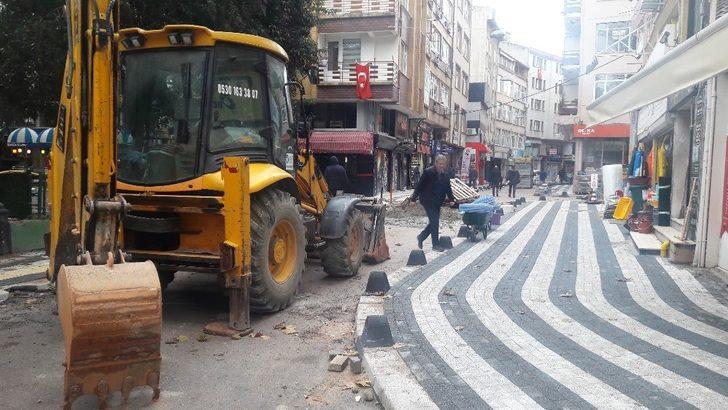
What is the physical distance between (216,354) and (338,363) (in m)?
1.12

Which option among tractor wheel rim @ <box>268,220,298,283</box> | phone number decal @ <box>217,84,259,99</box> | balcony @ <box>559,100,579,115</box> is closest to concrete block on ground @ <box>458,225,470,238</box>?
tractor wheel rim @ <box>268,220,298,283</box>

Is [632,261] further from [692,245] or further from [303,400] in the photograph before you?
[303,400]

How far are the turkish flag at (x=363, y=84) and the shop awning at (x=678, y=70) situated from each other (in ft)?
64.3

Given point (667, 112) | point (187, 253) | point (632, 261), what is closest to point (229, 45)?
point (187, 253)

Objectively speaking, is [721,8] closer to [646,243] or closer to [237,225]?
[646,243]

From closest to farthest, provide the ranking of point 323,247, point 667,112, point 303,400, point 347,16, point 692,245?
point 303,400 → point 323,247 → point 692,245 → point 667,112 → point 347,16

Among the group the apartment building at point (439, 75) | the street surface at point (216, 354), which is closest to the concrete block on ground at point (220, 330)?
the street surface at point (216, 354)

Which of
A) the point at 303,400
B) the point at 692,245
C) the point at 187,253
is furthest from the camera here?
the point at 692,245

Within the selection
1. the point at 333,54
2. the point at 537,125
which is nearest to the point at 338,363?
the point at 333,54

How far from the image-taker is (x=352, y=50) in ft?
91.2

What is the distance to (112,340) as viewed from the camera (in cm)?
353

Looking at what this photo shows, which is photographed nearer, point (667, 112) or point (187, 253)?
point (187, 253)

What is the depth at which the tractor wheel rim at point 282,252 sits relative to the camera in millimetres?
6199

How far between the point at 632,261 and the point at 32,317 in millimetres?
8949
